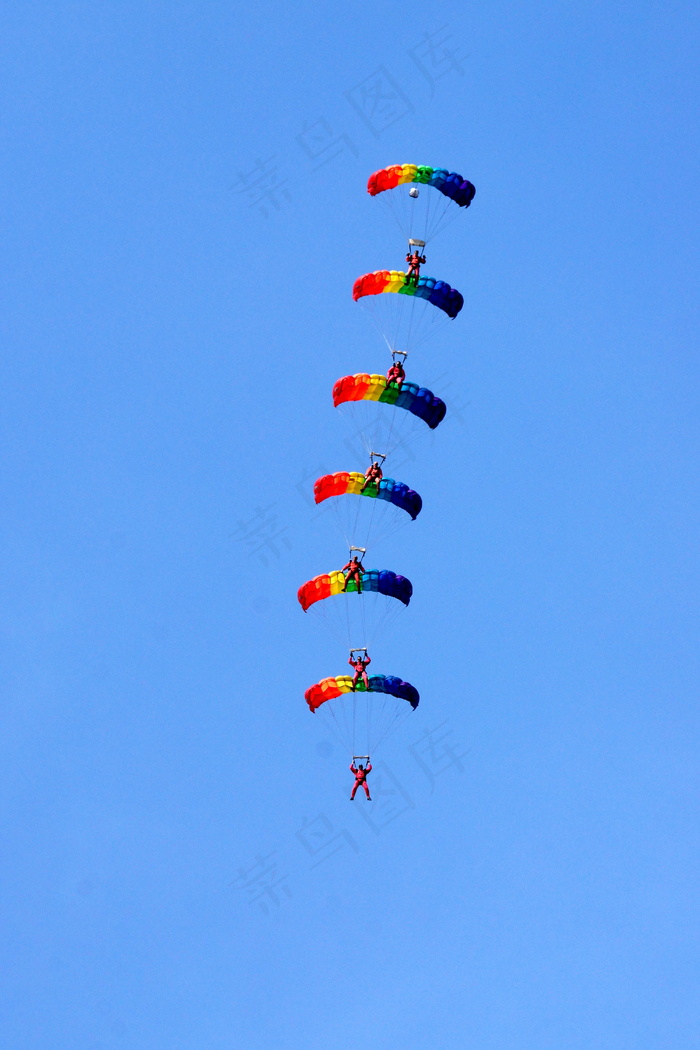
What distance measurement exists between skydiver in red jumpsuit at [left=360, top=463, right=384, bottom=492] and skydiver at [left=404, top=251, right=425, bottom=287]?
19.0 feet

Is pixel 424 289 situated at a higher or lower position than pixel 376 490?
higher

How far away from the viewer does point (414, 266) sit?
45188mm

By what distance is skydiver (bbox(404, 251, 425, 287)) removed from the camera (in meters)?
44.6

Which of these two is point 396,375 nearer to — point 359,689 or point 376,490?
point 376,490

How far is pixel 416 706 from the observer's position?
4416 cm

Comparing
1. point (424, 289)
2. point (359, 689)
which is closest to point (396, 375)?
point (424, 289)

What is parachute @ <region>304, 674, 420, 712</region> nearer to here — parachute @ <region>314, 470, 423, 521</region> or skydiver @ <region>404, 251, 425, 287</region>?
parachute @ <region>314, 470, 423, 521</region>

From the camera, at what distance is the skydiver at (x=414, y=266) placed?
44562mm

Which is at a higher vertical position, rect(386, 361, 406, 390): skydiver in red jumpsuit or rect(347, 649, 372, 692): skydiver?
rect(386, 361, 406, 390): skydiver in red jumpsuit

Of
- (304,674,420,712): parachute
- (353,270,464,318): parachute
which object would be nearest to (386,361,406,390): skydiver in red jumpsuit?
(353,270,464,318): parachute

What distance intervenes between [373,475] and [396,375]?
3.15m

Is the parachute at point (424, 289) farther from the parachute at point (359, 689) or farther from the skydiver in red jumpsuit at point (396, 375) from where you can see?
the parachute at point (359, 689)

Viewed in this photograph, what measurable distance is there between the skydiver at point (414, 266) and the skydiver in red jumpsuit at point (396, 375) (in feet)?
8.79

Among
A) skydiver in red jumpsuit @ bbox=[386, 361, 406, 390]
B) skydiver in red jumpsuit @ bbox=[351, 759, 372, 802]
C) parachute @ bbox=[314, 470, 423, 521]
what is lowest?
skydiver in red jumpsuit @ bbox=[351, 759, 372, 802]
